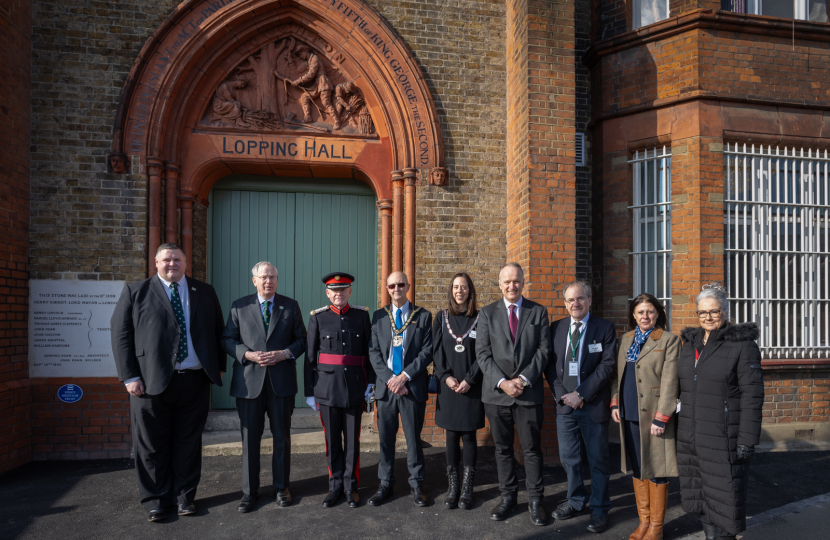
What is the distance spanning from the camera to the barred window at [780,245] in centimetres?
619

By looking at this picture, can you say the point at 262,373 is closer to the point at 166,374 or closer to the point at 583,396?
the point at 166,374

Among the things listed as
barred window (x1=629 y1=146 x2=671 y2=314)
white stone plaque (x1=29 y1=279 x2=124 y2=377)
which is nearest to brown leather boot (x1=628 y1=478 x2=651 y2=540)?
barred window (x1=629 y1=146 x2=671 y2=314)

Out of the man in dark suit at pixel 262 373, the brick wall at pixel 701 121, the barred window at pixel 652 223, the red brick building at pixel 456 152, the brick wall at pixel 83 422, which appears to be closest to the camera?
the man in dark suit at pixel 262 373

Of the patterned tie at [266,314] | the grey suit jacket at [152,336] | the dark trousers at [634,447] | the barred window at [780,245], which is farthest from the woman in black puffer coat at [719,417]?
the grey suit jacket at [152,336]

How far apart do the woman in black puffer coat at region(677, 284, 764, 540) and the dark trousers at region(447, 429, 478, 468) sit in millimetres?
1574

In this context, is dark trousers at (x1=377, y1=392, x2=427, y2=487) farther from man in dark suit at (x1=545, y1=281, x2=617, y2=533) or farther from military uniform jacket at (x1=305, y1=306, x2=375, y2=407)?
man in dark suit at (x1=545, y1=281, x2=617, y2=533)

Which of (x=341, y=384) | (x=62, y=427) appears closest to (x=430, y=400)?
(x=341, y=384)

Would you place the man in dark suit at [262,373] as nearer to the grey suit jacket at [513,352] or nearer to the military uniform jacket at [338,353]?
the military uniform jacket at [338,353]

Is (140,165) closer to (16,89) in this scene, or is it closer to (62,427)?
(16,89)

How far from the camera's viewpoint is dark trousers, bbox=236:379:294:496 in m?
4.27

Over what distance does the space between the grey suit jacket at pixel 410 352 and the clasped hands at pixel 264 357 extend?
80 cm

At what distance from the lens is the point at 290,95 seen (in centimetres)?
641

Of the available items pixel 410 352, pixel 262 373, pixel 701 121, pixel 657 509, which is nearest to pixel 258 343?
pixel 262 373

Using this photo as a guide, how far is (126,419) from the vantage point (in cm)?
566
